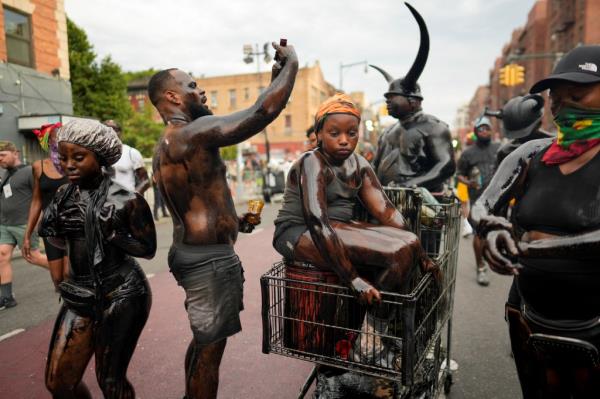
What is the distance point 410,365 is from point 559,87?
1488 millimetres

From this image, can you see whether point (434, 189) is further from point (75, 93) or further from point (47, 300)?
point (75, 93)

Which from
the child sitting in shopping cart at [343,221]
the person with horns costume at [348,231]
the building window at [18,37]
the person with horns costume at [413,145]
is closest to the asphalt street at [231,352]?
the person with horns costume at [348,231]

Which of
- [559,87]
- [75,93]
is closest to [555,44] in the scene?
[75,93]

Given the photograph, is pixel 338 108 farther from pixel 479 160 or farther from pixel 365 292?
pixel 479 160

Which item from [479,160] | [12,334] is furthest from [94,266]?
[479,160]

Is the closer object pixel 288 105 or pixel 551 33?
pixel 551 33

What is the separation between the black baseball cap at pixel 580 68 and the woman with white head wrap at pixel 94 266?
7.43 feet

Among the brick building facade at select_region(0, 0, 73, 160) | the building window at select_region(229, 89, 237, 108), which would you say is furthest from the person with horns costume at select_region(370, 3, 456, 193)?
the building window at select_region(229, 89, 237, 108)

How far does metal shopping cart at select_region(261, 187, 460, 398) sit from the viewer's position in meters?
2.22

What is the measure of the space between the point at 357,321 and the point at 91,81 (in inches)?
1151

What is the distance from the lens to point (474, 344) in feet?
14.2

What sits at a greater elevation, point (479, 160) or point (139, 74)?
point (139, 74)

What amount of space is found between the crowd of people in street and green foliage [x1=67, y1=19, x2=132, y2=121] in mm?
27744

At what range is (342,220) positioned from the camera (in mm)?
2635
